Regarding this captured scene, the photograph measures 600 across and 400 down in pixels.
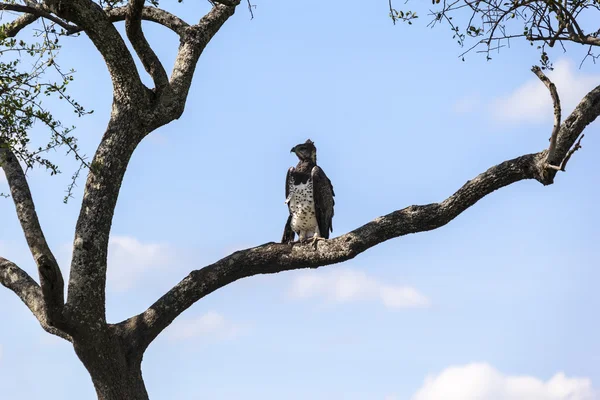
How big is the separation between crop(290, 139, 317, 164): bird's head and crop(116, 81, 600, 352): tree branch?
2.14 m

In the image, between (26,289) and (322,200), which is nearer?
(26,289)

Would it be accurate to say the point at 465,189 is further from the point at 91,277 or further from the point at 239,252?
the point at 91,277

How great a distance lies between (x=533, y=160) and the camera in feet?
27.8

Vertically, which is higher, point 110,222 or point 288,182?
point 288,182

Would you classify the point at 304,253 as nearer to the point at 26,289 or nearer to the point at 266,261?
the point at 266,261

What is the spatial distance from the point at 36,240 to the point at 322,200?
11.8 ft

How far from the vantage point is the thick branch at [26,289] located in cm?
932

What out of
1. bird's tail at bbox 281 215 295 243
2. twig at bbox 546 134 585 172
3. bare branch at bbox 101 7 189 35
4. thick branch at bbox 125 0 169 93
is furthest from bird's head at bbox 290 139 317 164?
twig at bbox 546 134 585 172

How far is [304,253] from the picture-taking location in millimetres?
9359

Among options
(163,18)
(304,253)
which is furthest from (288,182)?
(163,18)

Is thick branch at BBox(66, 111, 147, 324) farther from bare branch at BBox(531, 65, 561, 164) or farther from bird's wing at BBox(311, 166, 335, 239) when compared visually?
bare branch at BBox(531, 65, 561, 164)

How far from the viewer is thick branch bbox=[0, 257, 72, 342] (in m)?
9.32

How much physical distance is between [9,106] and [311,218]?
3.89 m

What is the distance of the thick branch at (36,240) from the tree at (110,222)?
0.01 m
